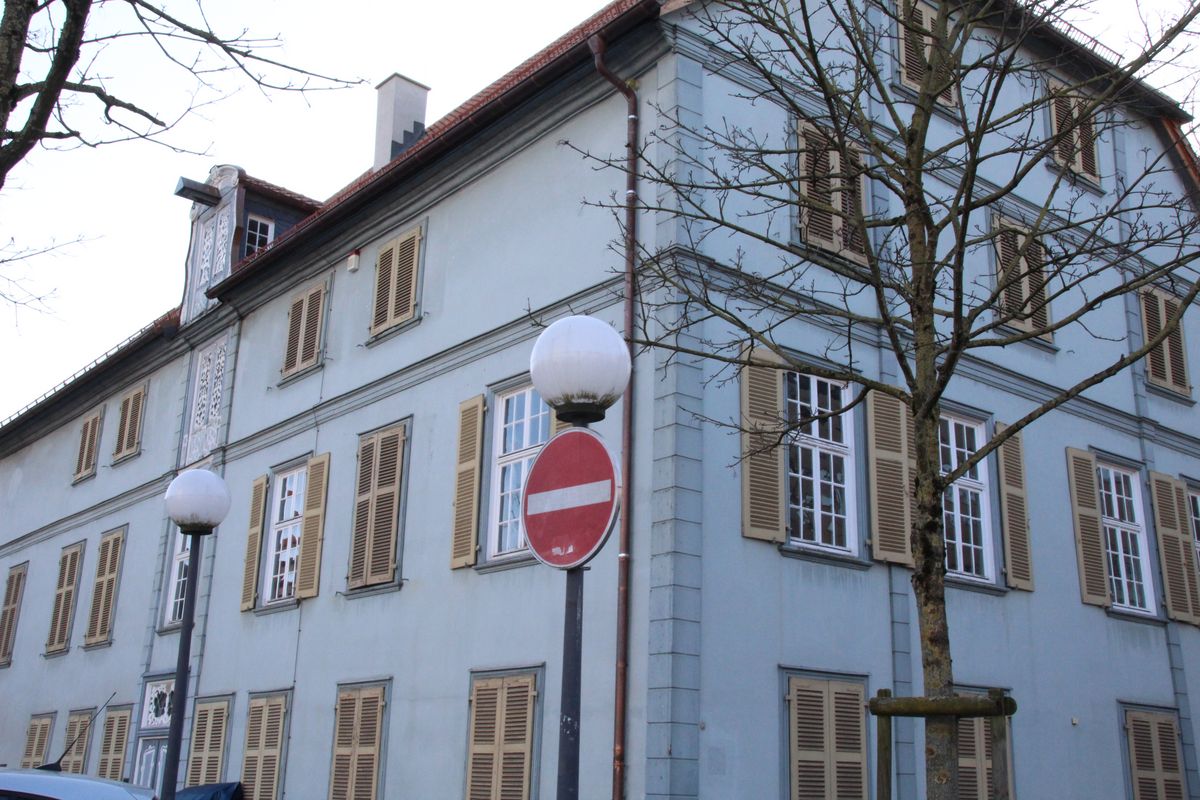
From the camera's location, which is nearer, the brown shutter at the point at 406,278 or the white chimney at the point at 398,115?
the brown shutter at the point at 406,278

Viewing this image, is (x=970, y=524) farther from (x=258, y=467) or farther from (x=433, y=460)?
(x=258, y=467)

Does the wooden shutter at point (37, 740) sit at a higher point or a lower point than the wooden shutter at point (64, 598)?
lower

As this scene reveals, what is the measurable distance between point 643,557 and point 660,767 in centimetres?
175

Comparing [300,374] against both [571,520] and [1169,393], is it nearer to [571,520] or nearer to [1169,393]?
[1169,393]

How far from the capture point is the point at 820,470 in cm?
1286

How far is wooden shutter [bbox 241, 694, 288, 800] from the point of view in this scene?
A: 52.8ft

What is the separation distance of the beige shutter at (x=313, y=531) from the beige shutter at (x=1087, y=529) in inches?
344

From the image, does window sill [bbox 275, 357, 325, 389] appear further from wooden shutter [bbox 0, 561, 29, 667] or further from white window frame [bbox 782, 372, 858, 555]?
wooden shutter [bbox 0, 561, 29, 667]

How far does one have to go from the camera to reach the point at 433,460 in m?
14.9

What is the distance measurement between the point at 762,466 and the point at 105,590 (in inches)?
564

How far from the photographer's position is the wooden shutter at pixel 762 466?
1198 centimetres

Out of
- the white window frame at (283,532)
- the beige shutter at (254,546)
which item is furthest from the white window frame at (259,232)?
the white window frame at (283,532)

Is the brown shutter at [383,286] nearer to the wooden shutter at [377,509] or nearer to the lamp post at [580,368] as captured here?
the wooden shutter at [377,509]

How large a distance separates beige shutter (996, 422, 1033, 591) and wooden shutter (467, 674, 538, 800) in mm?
5289
